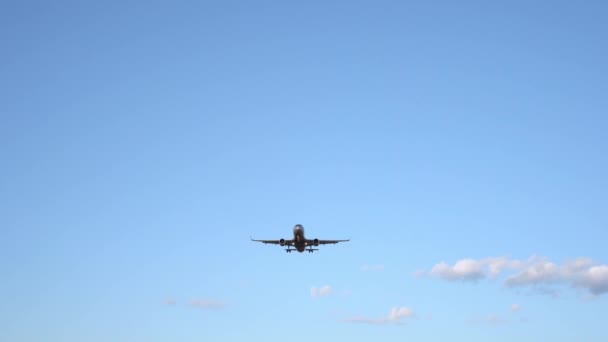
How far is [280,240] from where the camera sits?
192875 mm

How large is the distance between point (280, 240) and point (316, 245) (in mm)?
9060

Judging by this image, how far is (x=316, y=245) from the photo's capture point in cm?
19412
